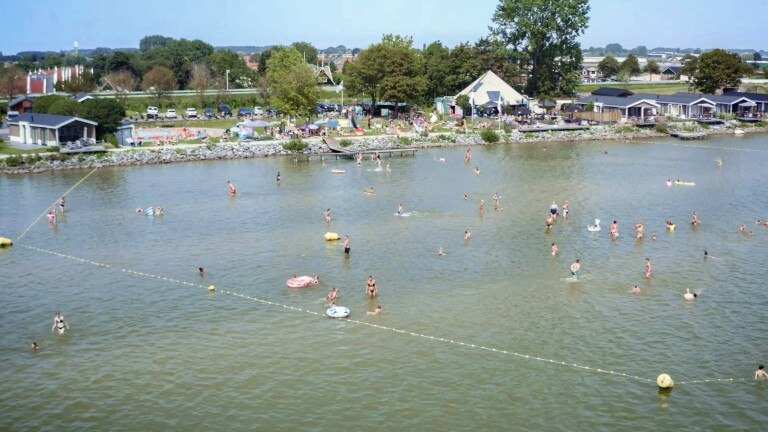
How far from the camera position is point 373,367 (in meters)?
28.5

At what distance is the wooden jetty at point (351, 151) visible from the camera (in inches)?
3110

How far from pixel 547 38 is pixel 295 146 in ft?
158

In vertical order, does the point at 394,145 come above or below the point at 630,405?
above

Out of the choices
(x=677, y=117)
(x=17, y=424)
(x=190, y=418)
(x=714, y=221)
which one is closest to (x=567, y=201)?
(x=714, y=221)

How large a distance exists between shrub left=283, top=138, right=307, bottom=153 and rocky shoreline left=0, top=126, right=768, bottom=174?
46 centimetres

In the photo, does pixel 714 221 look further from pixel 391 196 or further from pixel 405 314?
pixel 405 314

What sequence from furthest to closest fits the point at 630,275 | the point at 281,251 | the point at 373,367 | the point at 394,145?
the point at 394,145 → the point at 281,251 → the point at 630,275 → the point at 373,367

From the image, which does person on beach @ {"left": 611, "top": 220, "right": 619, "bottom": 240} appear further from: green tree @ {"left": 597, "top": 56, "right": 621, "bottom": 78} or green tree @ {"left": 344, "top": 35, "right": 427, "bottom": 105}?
green tree @ {"left": 597, "top": 56, "right": 621, "bottom": 78}

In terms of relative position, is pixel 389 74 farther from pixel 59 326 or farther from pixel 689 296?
pixel 59 326

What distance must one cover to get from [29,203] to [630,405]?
153 feet

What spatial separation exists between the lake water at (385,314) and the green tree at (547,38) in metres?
51.9

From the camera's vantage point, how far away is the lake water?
25609mm

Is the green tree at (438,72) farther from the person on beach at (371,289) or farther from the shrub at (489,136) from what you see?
the person on beach at (371,289)

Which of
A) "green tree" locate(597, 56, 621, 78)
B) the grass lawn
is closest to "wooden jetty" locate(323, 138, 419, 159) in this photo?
the grass lawn
